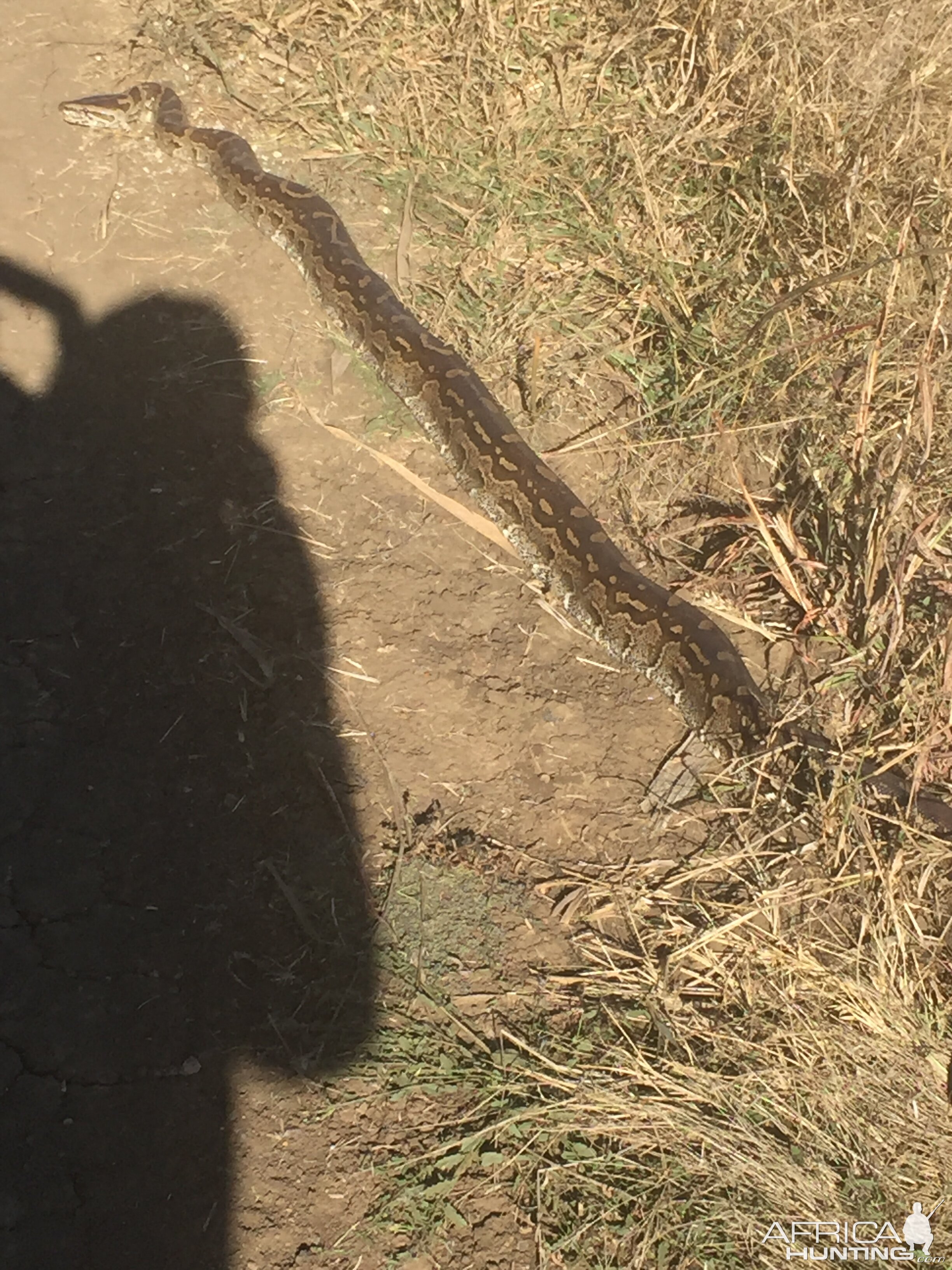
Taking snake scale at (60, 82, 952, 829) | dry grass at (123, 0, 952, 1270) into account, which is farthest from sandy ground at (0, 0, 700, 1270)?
dry grass at (123, 0, 952, 1270)

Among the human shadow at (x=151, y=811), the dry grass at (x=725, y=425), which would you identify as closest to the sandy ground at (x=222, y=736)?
the human shadow at (x=151, y=811)

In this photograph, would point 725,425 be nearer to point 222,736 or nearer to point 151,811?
point 222,736

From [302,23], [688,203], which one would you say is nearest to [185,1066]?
[688,203]

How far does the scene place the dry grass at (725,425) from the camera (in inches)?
133

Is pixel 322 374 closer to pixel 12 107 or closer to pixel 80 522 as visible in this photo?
pixel 80 522

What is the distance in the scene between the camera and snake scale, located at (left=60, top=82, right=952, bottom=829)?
4629 millimetres

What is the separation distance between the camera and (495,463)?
5.32 meters

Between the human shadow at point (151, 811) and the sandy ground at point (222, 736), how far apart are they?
0.04 ft

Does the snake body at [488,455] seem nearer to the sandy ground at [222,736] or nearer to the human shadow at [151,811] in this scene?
the sandy ground at [222,736]

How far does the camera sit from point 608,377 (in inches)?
235

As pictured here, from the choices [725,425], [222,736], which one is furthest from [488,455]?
[222,736]

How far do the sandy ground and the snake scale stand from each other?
0.17 m

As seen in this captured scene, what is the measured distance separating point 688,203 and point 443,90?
194cm

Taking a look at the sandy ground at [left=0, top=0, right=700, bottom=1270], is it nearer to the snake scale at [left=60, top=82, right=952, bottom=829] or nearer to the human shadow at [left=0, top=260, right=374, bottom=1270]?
the human shadow at [left=0, top=260, right=374, bottom=1270]
